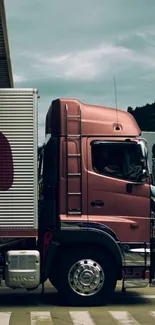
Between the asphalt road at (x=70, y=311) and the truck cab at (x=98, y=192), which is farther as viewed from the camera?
the truck cab at (x=98, y=192)

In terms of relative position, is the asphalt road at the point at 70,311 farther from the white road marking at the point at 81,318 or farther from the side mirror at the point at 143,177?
the side mirror at the point at 143,177

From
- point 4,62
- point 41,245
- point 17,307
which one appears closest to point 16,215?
point 41,245

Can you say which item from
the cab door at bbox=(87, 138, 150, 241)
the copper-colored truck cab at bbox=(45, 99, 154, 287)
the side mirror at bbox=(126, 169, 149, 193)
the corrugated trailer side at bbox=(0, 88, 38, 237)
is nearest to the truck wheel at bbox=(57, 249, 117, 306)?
the copper-colored truck cab at bbox=(45, 99, 154, 287)

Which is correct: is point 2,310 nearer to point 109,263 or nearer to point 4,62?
point 109,263

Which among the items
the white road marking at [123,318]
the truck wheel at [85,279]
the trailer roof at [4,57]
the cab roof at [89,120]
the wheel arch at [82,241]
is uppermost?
the trailer roof at [4,57]

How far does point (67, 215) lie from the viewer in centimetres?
→ 1190

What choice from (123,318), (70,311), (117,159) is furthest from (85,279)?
(117,159)

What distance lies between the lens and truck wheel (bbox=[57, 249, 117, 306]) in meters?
11.9

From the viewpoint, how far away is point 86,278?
11836 millimetres

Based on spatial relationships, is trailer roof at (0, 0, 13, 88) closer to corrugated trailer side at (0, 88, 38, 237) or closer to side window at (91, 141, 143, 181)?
corrugated trailer side at (0, 88, 38, 237)

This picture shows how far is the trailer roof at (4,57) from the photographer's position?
1450cm

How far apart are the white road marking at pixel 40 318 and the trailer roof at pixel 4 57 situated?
19.5ft

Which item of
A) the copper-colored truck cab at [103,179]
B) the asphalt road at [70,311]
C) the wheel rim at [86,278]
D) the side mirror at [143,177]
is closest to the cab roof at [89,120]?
the copper-colored truck cab at [103,179]

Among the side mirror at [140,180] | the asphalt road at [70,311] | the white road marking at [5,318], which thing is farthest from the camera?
the side mirror at [140,180]
